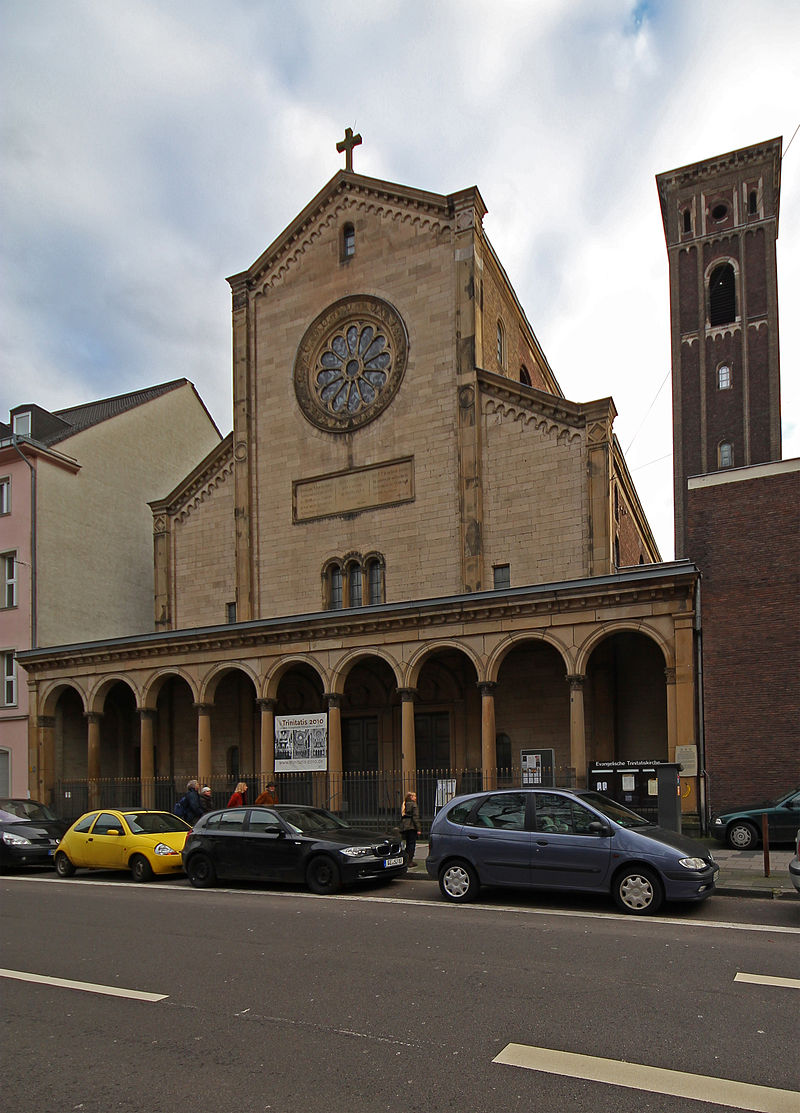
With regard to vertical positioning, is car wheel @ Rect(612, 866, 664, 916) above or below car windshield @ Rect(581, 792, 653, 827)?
below

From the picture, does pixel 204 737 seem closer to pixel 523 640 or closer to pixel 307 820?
→ pixel 523 640

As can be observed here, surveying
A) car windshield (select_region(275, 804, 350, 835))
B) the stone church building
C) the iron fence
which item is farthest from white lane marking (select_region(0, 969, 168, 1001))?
the stone church building

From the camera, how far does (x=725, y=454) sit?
56.6m

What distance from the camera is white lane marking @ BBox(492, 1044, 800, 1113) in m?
5.11

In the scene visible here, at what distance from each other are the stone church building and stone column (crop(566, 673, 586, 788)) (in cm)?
5

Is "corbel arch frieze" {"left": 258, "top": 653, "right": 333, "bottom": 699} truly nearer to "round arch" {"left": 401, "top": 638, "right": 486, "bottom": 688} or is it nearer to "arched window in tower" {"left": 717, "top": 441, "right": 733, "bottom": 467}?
"round arch" {"left": 401, "top": 638, "right": 486, "bottom": 688}

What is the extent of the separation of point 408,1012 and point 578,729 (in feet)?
49.0

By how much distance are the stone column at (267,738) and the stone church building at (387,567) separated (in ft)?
0.22

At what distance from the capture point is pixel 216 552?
105 feet

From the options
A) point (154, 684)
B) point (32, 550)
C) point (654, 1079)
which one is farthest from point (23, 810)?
point (654, 1079)

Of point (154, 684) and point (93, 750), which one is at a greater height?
point (154, 684)

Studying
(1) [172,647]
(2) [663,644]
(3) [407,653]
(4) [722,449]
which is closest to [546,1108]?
(2) [663,644]

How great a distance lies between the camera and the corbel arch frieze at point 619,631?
796 inches

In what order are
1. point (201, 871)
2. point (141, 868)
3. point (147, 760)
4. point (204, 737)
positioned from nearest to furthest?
1. point (201, 871)
2. point (141, 868)
3. point (204, 737)
4. point (147, 760)
